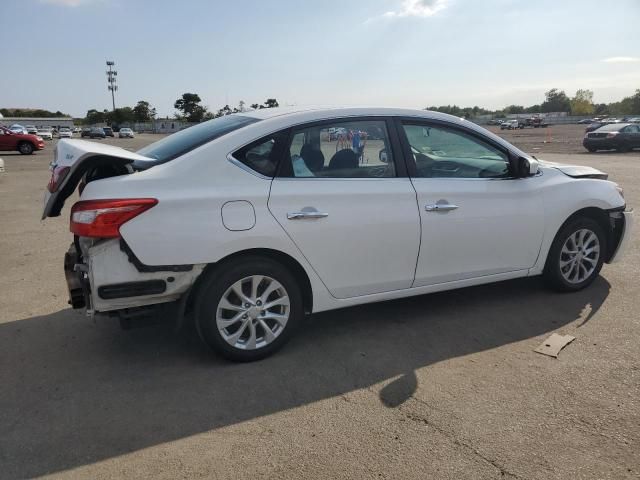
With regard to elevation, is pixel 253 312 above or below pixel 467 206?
below

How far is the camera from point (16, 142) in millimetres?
26734

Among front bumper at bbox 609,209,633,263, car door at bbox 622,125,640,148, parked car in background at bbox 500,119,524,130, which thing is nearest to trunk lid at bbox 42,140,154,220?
front bumper at bbox 609,209,633,263

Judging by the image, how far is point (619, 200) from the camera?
194 inches

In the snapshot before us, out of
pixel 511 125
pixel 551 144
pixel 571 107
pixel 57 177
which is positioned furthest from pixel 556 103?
pixel 57 177

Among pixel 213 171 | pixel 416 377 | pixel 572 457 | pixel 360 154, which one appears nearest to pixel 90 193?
pixel 213 171

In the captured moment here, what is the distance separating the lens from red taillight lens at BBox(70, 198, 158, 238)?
10.3 feet

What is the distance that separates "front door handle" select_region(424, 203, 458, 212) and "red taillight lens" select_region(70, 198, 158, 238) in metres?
2.05

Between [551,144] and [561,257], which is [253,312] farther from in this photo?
[551,144]

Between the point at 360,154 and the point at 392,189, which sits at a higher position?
the point at 360,154

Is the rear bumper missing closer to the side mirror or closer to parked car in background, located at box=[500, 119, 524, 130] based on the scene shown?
the side mirror

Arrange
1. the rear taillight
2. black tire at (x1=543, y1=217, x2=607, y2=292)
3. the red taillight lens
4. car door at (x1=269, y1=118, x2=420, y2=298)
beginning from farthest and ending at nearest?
black tire at (x1=543, y1=217, x2=607, y2=292) → car door at (x1=269, y1=118, x2=420, y2=298) → the rear taillight → the red taillight lens

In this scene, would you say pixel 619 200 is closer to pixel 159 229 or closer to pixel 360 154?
pixel 360 154

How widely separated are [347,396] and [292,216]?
1219 mm

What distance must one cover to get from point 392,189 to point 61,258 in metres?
4.36
